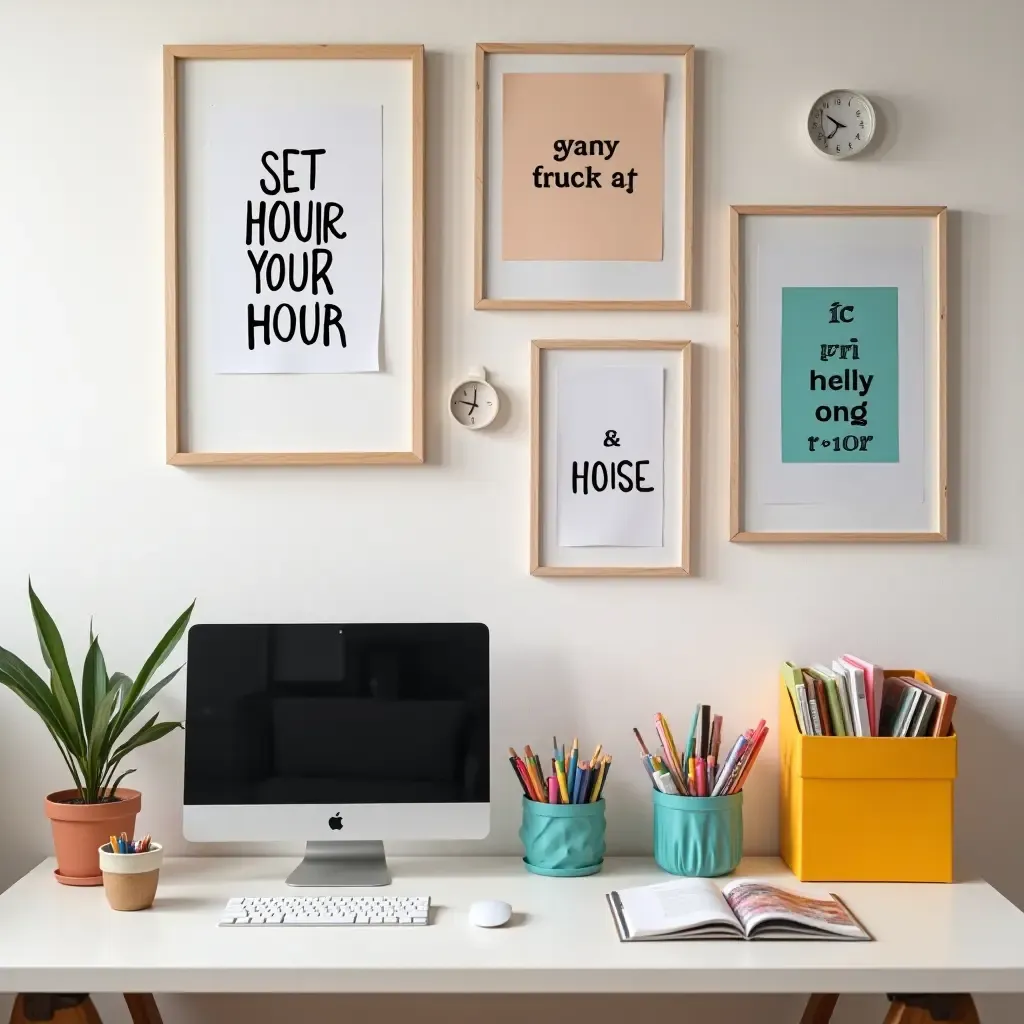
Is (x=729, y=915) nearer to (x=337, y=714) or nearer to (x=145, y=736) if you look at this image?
(x=337, y=714)

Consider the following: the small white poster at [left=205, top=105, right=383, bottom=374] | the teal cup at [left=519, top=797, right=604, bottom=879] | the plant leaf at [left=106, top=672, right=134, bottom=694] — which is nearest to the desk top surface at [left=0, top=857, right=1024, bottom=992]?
the teal cup at [left=519, top=797, right=604, bottom=879]

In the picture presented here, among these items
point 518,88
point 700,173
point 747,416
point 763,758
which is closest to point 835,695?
point 763,758

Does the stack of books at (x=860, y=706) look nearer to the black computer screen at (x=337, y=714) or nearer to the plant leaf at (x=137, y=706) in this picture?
the black computer screen at (x=337, y=714)

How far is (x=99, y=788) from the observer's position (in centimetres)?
187

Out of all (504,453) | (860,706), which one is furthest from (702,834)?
(504,453)

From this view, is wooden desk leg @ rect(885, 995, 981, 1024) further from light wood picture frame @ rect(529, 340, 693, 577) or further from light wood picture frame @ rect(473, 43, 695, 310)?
light wood picture frame @ rect(473, 43, 695, 310)

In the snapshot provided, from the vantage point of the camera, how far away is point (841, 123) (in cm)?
201

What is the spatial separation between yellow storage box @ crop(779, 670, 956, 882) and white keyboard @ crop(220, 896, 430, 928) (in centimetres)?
65

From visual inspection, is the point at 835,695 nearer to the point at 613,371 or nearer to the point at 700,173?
the point at 613,371

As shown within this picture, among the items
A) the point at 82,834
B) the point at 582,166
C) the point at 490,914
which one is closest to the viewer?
the point at 490,914

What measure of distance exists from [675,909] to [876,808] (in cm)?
42

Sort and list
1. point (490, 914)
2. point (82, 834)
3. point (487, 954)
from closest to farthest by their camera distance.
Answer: point (487, 954) < point (490, 914) < point (82, 834)

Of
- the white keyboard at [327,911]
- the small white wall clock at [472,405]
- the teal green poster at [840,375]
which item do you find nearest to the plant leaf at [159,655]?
the white keyboard at [327,911]

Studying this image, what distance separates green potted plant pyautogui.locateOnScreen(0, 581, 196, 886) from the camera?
5.94ft
